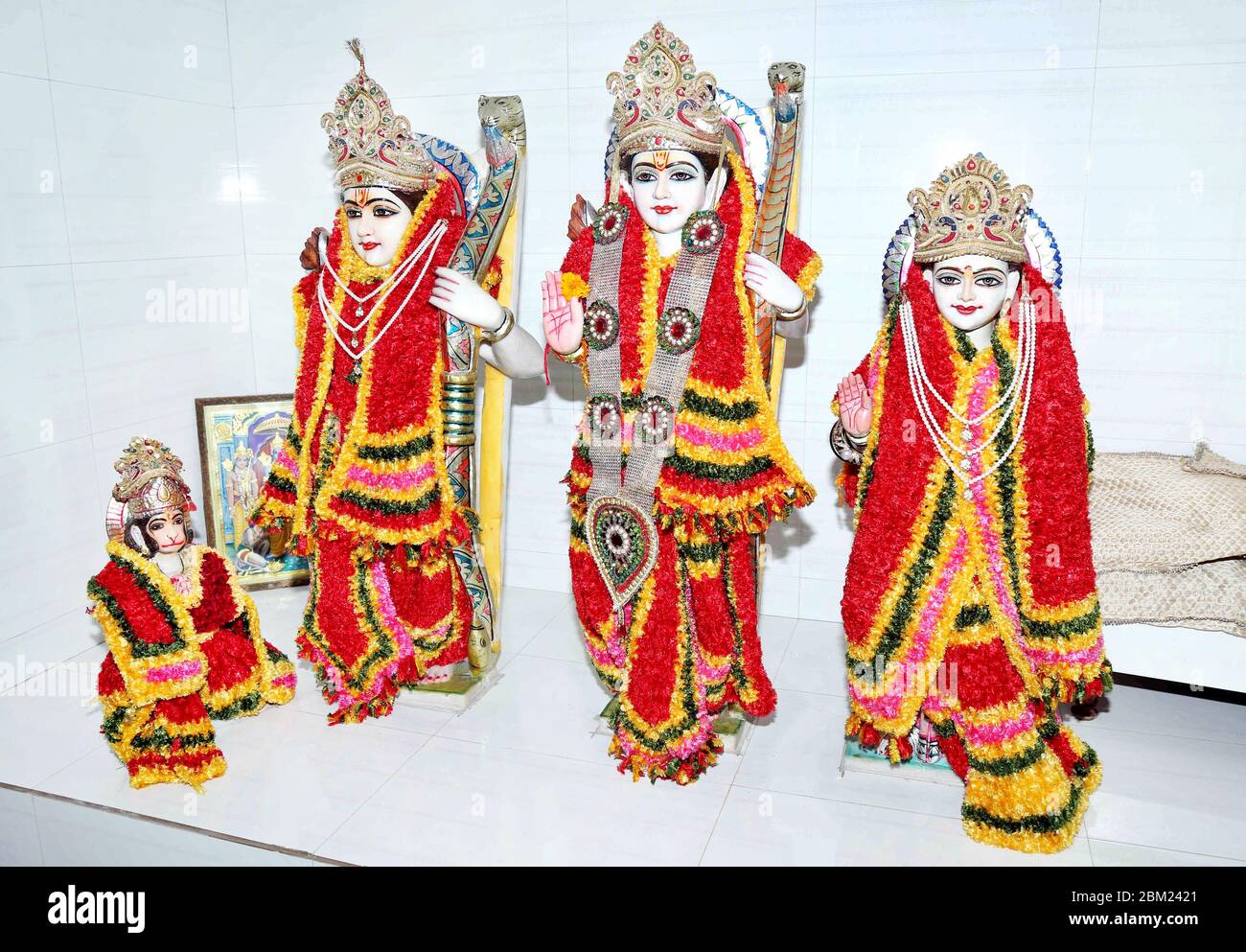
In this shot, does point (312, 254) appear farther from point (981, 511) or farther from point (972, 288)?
point (981, 511)

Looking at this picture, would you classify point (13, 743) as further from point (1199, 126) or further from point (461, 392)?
point (1199, 126)

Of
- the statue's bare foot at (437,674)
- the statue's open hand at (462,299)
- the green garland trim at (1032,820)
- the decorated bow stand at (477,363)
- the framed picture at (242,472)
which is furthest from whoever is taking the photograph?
the framed picture at (242,472)

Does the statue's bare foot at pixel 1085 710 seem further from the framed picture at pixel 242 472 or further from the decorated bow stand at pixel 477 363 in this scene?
the framed picture at pixel 242 472

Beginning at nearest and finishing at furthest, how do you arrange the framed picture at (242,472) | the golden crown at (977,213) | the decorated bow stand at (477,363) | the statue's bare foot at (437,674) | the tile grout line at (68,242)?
the golden crown at (977,213)
the decorated bow stand at (477,363)
the statue's bare foot at (437,674)
the tile grout line at (68,242)
the framed picture at (242,472)

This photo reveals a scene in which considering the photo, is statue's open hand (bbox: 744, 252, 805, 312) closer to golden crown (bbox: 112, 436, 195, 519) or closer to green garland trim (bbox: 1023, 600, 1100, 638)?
green garland trim (bbox: 1023, 600, 1100, 638)

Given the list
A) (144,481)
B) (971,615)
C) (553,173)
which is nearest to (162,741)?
(144,481)

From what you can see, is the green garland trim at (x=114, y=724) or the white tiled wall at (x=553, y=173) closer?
the green garland trim at (x=114, y=724)

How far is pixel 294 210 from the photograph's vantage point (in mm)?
4238

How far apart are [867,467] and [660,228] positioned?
808 mm

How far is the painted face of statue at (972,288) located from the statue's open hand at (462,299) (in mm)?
1189

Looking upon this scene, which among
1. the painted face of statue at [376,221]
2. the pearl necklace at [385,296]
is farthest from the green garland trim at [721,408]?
the painted face of statue at [376,221]

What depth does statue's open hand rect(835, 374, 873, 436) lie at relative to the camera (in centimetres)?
256

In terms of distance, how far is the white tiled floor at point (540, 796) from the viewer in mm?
2510

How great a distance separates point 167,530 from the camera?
9.00ft
